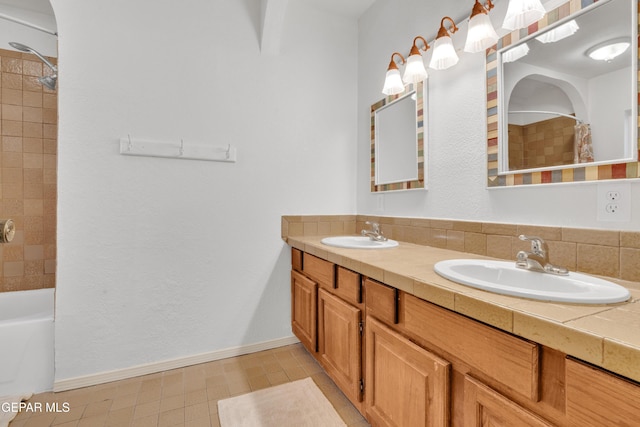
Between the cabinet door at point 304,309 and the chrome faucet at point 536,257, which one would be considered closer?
the chrome faucet at point 536,257

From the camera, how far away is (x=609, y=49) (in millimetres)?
1004

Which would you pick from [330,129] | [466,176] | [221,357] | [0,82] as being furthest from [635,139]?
[0,82]

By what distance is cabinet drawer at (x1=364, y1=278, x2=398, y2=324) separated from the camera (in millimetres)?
1110

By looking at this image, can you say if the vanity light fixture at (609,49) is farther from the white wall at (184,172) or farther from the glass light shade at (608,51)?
the white wall at (184,172)

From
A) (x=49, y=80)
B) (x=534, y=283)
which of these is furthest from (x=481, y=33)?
(x=49, y=80)

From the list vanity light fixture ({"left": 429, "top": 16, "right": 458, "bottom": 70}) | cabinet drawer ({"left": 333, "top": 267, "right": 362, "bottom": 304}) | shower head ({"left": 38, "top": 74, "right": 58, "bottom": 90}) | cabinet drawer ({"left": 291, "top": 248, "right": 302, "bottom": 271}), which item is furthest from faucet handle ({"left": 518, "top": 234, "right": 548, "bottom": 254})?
shower head ({"left": 38, "top": 74, "right": 58, "bottom": 90})

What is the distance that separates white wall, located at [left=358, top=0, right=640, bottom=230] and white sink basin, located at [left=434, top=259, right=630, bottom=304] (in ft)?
0.87

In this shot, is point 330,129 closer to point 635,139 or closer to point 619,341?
point 635,139

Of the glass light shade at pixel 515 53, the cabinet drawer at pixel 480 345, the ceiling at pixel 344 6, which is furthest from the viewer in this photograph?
the ceiling at pixel 344 6

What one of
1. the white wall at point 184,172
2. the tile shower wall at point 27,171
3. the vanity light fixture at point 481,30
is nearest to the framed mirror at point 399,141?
the white wall at point 184,172

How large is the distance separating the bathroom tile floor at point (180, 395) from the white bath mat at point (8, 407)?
0.03 meters

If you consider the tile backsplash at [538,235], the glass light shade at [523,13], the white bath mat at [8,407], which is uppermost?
the glass light shade at [523,13]

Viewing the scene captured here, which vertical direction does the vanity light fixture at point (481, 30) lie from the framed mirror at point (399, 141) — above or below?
above

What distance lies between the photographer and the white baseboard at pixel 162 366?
1.75m
